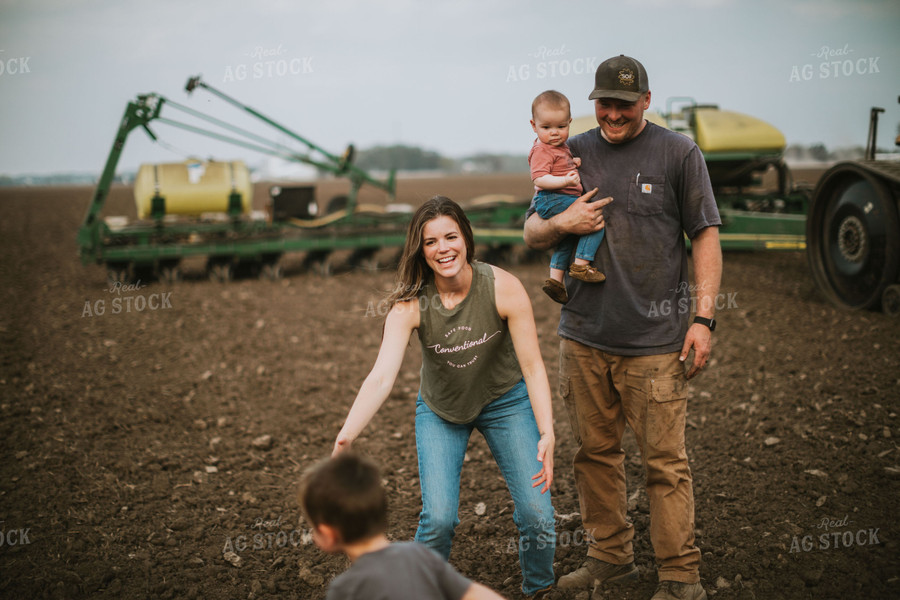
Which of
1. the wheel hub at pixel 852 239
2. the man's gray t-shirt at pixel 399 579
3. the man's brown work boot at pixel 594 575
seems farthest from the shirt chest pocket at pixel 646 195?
the wheel hub at pixel 852 239

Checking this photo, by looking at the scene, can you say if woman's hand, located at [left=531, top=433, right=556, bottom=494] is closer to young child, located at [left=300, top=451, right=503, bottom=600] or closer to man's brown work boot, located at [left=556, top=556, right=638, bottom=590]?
man's brown work boot, located at [left=556, top=556, right=638, bottom=590]

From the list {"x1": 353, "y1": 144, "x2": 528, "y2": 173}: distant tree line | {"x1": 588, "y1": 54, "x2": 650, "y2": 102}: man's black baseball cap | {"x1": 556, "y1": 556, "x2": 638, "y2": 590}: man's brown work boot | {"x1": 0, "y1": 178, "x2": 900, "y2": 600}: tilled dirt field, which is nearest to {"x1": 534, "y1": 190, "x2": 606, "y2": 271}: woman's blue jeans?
{"x1": 588, "y1": 54, "x2": 650, "y2": 102}: man's black baseball cap

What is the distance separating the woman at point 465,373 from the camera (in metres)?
3.10

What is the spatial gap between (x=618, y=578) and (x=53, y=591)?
2.78 metres

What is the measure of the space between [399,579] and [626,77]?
213cm

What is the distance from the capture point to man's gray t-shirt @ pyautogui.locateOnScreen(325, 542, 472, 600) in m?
1.96

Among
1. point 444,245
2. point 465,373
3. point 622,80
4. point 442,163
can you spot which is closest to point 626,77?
point 622,80

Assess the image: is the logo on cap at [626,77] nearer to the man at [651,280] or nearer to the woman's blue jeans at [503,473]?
the man at [651,280]

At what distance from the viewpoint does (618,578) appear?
3.54 metres

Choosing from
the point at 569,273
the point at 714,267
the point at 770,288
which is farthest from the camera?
the point at 770,288

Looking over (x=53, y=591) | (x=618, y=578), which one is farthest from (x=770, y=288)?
(x=53, y=591)

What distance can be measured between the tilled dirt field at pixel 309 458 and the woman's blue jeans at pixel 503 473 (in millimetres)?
515

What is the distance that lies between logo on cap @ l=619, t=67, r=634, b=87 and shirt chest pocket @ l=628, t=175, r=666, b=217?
38 centimetres

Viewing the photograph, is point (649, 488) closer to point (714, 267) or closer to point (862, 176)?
point (714, 267)
